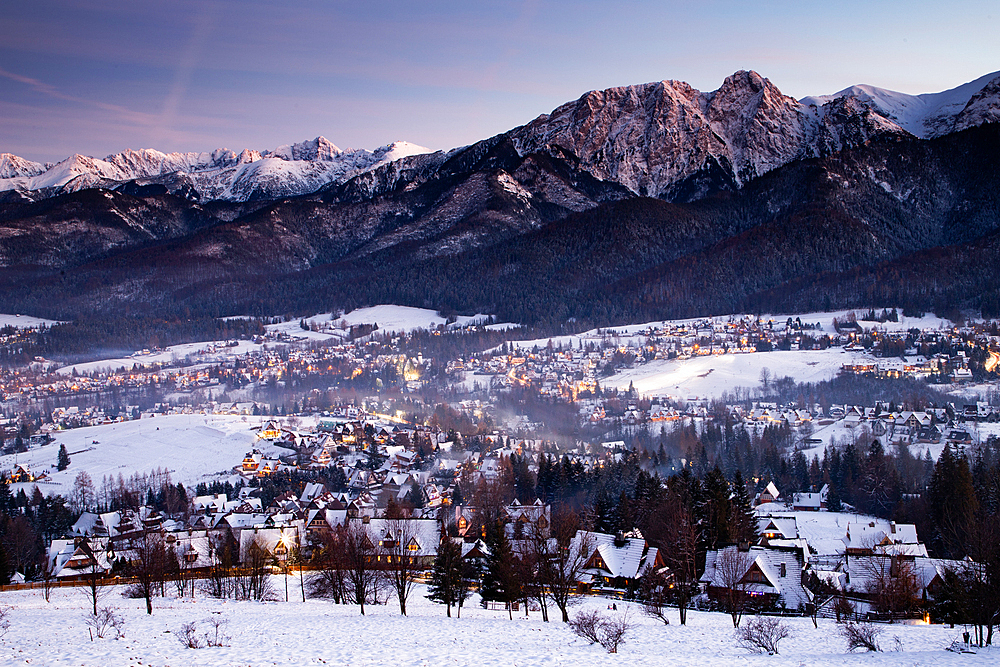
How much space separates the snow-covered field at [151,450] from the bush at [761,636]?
72.5 meters

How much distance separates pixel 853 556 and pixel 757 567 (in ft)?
28.0

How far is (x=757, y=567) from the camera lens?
43625 millimetres

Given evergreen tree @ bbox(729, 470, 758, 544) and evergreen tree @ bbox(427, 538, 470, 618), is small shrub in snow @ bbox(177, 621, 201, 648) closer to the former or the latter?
evergreen tree @ bbox(427, 538, 470, 618)

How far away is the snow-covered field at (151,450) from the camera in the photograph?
3762 inches

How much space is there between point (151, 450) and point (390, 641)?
281ft

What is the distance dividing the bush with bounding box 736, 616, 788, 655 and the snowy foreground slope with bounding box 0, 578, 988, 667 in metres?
0.41

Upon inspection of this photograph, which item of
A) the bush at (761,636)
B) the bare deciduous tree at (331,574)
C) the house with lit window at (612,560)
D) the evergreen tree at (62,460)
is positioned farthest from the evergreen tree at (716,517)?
the evergreen tree at (62,460)

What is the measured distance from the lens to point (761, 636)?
30703 mm

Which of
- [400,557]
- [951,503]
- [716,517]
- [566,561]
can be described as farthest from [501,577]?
[951,503]

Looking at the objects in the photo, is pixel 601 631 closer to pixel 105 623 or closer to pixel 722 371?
pixel 105 623

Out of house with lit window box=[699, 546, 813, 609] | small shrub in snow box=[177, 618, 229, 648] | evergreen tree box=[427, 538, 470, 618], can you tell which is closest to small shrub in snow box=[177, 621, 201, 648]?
small shrub in snow box=[177, 618, 229, 648]

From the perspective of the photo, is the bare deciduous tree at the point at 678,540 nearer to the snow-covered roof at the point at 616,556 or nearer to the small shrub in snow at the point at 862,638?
the snow-covered roof at the point at 616,556

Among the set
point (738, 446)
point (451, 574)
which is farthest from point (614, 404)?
point (451, 574)

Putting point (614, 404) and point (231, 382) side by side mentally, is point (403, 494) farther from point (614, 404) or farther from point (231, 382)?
point (231, 382)
